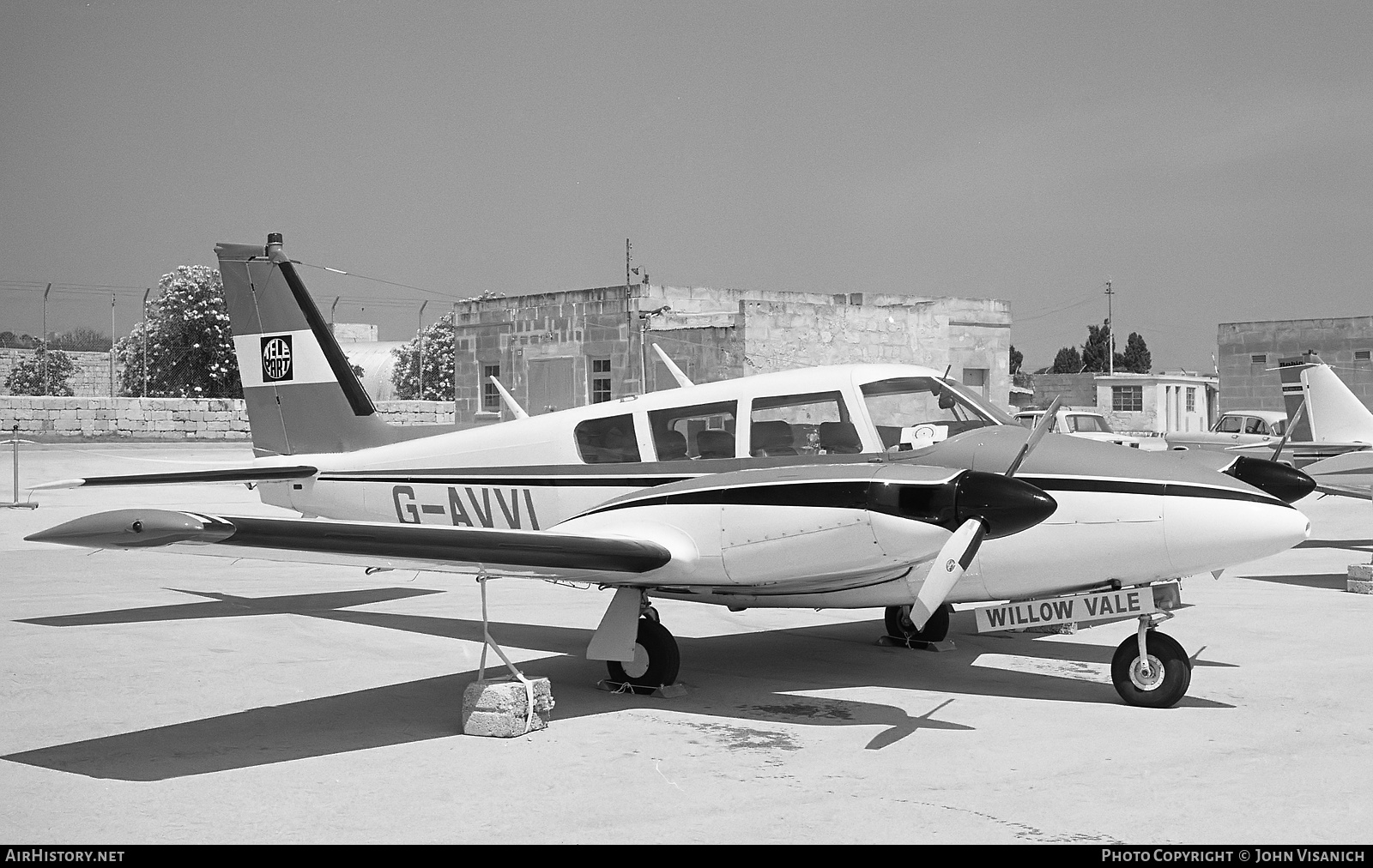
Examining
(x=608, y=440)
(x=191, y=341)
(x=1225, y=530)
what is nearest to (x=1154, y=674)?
(x=1225, y=530)

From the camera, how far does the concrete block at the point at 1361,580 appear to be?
44.4 ft

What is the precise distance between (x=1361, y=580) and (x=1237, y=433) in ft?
54.3

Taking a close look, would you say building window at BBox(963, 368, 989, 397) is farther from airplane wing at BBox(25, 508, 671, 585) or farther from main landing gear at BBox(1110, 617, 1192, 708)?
airplane wing at BBox(25, 508, 671, 585)

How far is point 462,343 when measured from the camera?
3425cm

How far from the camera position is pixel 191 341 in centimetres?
5703

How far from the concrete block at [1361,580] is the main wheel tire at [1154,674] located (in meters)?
6.84

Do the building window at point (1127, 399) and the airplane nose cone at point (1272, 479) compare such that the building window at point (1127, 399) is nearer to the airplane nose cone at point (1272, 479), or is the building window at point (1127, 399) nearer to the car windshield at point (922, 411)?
the airplane nose cone at point (1272, 479)

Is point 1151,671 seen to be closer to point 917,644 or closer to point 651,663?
point 917,644

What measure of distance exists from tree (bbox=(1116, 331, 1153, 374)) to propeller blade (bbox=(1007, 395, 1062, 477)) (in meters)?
112

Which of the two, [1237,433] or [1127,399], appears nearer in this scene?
[1237,433]

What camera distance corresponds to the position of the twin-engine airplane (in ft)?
24.0

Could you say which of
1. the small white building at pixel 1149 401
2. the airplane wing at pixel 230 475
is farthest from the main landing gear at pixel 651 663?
the small white building at pixel 1149 401

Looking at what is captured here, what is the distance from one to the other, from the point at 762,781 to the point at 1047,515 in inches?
94.4

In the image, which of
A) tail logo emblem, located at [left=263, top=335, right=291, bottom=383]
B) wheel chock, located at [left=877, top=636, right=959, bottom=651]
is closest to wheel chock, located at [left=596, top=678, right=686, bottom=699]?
wheel chock, located at [left=877, top=636, right=959, bottom=651]
